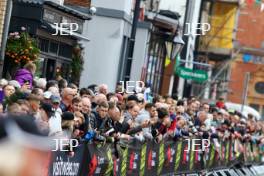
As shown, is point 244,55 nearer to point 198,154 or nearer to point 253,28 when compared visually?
point 253,28

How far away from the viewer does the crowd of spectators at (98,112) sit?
414 inches

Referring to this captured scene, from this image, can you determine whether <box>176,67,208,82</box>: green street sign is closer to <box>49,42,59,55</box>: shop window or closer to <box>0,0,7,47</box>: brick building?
<box>49,42,59,55</box>: shop window

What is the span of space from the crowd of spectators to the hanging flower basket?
1.80 metres

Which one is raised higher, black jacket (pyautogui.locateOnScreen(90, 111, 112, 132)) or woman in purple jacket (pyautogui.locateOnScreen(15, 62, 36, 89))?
woman in purple jacket (pyautogui.locateOnScreen(15, 62, 36, 89))

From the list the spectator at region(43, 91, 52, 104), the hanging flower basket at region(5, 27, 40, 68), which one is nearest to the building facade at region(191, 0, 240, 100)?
the hanging flower basket at region(5, 27, 40, 68)

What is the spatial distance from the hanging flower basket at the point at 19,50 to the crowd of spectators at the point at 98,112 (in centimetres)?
180

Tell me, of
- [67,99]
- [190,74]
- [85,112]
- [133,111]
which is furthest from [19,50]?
[190,74]

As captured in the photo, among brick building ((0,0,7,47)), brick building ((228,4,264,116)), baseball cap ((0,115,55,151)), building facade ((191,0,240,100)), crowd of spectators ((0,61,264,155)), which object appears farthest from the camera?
brick building ((228,4,264,116))

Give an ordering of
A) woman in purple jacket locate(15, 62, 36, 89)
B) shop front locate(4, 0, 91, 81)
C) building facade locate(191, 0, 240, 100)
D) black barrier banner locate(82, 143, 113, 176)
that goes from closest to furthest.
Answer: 1. black barrier banner locate(82, 143, 113, 176)
2. woman in purple jacket locate(15, 62, 36, 89)
3. shop front locate(4, 0, 91, 81)
4. building facade locate(191, 0, 240, 100)

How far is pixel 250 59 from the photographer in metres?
69.1

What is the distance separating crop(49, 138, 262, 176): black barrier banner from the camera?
11.9 meters

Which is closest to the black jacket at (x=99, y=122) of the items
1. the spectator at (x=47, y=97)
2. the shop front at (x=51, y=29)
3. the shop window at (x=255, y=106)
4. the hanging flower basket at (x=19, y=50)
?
the spectator at (x=47, y=97)

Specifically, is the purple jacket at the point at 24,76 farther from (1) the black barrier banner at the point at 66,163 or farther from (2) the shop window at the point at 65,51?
(2) the shop window at the point at 65,51

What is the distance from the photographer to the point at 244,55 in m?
68.5
